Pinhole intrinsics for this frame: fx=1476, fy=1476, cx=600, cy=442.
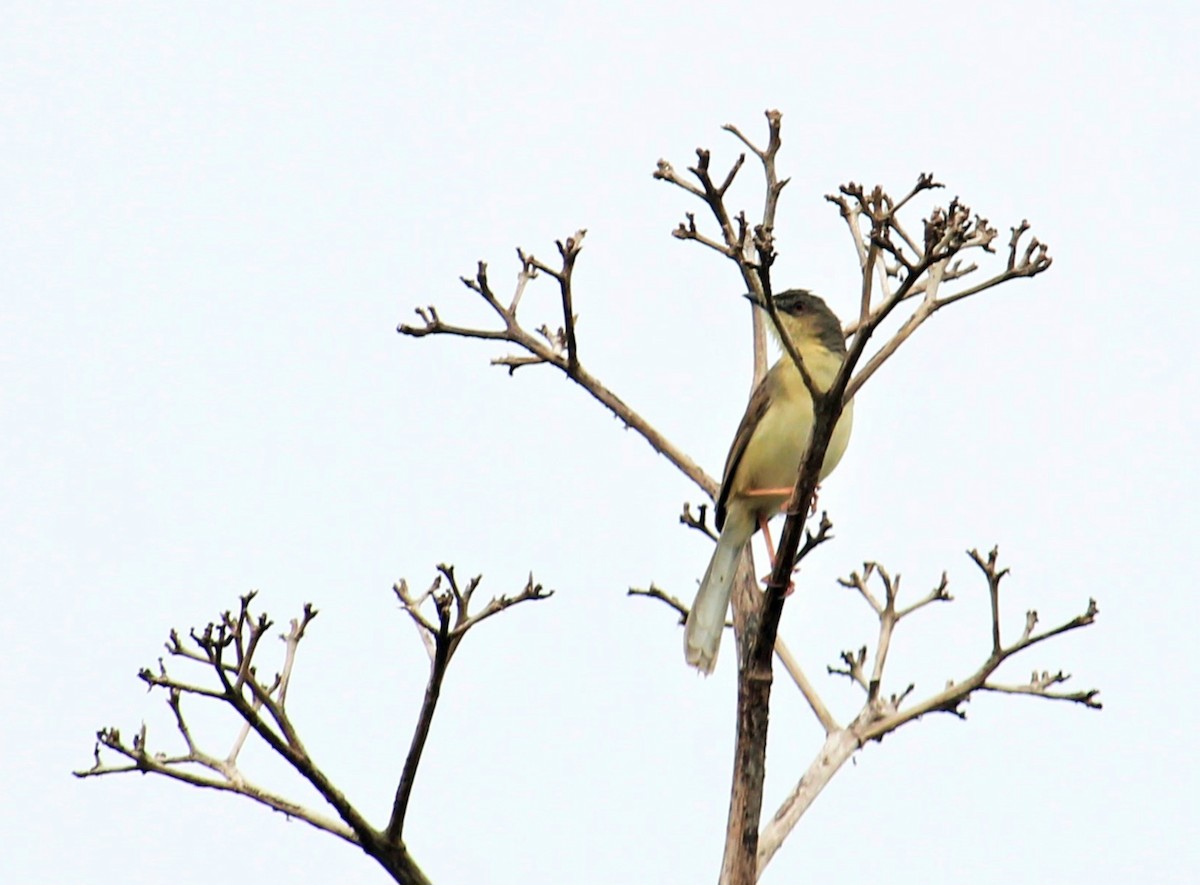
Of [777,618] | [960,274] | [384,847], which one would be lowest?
[384,847]

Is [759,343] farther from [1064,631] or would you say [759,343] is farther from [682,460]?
[1064,631]

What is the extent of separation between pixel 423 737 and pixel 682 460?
304 cm

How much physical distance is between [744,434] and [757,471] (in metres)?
0.26

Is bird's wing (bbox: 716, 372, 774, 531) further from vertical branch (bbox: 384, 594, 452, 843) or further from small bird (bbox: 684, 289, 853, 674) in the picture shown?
vertical branch (bbox: 384, 594, 452, 843)

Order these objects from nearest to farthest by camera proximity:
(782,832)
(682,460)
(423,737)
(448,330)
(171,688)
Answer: (423,737)
(171,688)
(782,832)
(448,330)
(682,460)

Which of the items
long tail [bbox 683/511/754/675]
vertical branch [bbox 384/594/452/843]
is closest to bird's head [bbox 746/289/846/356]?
long tail [bbox 683/511/754/675]

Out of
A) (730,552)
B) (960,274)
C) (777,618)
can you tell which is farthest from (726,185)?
(730,552)

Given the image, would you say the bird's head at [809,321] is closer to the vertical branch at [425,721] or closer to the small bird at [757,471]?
the small bird at [757,471]

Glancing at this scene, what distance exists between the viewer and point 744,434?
828 centimetres

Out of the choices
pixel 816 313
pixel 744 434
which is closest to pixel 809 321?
pixel 816 313

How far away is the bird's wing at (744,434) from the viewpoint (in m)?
8.11

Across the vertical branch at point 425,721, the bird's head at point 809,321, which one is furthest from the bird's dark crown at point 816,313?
the vertical branch at point 425,721

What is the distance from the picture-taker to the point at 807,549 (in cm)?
585

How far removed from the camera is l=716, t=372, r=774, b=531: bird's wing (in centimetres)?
811
